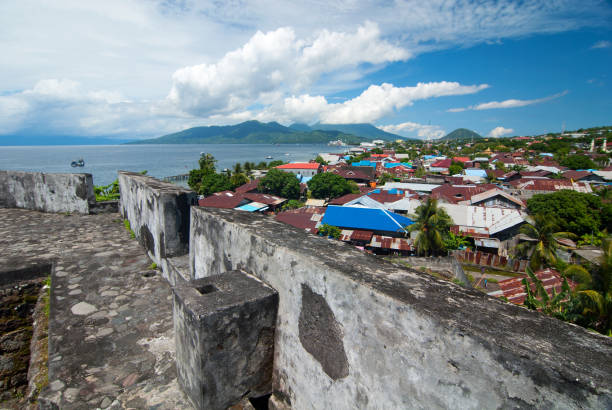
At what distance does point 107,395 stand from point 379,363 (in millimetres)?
1745

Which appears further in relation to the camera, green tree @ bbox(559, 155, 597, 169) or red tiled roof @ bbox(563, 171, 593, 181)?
green tree @ bbox(559, 155, 597, 169)

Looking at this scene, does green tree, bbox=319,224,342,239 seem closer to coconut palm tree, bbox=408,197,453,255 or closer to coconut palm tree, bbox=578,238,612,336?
coconut palm tree, bbox=408,197,453,255

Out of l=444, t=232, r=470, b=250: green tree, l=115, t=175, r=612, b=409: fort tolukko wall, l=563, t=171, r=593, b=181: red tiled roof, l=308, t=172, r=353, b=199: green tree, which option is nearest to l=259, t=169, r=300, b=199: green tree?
l=308, t=172, r=353, b=199: green tree

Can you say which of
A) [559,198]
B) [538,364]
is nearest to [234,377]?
[538,364]

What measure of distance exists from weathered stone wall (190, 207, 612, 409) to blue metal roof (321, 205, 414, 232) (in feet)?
69.1

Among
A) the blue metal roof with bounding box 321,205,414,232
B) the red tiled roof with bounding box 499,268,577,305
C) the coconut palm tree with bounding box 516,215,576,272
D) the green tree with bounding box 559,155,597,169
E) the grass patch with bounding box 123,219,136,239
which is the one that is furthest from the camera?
the green tree with bounding box 559,155,597,169

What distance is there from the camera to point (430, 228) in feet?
62.5

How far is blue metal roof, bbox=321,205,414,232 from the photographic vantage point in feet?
74.3

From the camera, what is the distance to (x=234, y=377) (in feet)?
6.04

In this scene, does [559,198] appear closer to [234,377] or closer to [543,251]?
[543,251]

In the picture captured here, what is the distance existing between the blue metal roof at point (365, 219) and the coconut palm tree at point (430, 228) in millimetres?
2929

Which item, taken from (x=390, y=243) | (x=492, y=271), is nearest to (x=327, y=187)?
(x=390, y=243)

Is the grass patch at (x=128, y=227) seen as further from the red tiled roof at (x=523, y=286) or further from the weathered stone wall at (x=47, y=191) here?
the red tiled roof at (x=523, y=286)

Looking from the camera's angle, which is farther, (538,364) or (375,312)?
(375,312)
